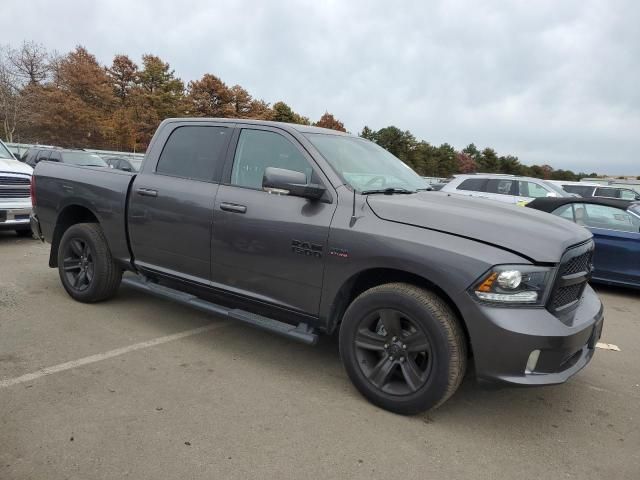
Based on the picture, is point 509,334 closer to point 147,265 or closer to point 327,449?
point 327,449

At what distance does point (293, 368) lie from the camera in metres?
3.74

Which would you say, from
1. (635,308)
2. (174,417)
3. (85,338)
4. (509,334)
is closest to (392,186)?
(509,334)

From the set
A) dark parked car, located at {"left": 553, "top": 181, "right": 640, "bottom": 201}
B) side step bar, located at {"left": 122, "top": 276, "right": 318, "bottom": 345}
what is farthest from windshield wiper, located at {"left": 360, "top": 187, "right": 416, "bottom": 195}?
dark parked car, located at {"left": 553, "top": 181, "right": 640, "bottom": 201}

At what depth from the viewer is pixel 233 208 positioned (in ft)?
12.2

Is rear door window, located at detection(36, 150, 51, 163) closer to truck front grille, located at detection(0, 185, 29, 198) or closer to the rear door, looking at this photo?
truck front grille, located at detection(0, 185, 29, 198)

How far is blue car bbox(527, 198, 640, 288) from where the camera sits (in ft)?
22.0

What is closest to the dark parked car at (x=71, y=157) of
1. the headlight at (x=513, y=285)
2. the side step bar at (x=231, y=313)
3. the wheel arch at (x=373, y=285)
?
the side step bar at (x=231, y=313)

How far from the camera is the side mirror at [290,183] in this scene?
126 inches

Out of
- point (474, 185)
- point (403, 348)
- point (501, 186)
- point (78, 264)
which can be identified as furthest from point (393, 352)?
point (501, 186)

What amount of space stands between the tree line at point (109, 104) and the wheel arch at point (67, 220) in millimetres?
33225

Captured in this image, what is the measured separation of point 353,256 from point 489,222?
87cm

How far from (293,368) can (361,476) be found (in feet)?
4.43

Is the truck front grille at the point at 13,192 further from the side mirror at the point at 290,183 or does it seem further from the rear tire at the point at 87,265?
the side mirror at the point at 290,183

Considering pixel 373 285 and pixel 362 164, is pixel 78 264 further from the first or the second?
pixel 373 285
